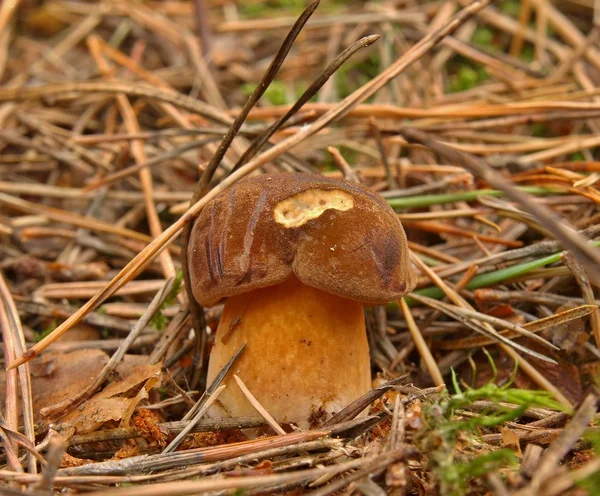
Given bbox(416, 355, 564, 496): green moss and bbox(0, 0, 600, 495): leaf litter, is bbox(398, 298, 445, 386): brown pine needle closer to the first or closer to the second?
bbox(0, 0, 600, 495): leaf litter

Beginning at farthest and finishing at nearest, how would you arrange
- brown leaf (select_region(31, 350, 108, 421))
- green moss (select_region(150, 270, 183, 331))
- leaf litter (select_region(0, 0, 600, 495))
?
green moss (select_region(150, 270, 183, 331))
brown leaf (select_region(31, 350, 108, 421))
leaf litter (select_region(0, 0, 600, 495))

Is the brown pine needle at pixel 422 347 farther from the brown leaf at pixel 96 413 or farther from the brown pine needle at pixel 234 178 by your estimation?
the brown leaf at pixel 96 413

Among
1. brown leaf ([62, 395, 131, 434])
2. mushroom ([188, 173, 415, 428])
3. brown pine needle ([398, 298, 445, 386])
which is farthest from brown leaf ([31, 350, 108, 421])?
brown pine needle ([398, 298, 445, 386])

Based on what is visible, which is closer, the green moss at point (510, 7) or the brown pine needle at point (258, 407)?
the brown pine needle at point (258, 407)

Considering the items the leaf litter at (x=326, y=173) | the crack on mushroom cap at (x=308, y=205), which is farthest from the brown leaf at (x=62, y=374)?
the crack on mushroom cap at (x=308, y=205)

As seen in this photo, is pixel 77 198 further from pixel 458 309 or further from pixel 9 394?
pixel 458 309

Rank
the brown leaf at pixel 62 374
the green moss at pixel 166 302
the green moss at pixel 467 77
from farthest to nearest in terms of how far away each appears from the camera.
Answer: the green moss at pixel 467 77 < the green moss at pixel 166 302 < the brown leaf at pixel 62 374

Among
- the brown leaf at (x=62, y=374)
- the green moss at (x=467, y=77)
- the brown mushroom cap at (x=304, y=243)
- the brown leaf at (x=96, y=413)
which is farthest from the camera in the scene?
the green moss at (x=467, y=77)

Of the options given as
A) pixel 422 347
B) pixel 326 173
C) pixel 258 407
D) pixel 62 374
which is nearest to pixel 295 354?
pixel 258 407
